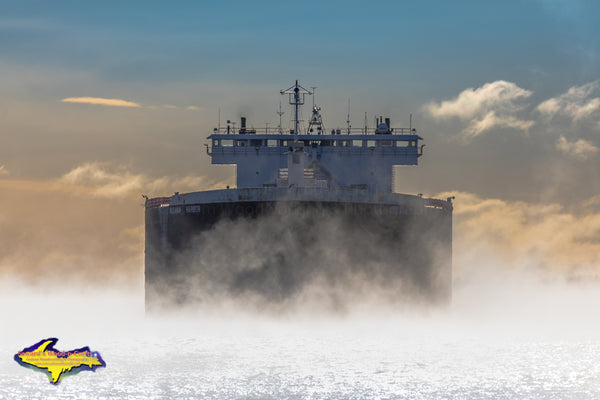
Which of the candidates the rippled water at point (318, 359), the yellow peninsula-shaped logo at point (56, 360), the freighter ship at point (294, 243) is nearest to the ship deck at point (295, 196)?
the freighter ship at point (294, 243)

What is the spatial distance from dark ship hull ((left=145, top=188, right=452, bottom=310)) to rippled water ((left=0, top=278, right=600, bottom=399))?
197 centimetres

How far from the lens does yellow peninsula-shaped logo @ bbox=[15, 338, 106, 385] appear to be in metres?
60.2

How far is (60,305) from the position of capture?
4368 inches

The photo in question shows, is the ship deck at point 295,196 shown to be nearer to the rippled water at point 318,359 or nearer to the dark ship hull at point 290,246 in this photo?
the dark ship hull at point 290,246

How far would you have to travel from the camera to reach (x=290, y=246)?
7088 centimetres

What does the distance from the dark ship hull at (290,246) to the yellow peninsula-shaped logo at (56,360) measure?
10.2m

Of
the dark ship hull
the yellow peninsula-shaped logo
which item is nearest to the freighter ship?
the dark ship hull

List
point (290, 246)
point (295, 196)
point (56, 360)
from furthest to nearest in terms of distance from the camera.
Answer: point (295, 196) < point (290, 246) < point (56, 360)

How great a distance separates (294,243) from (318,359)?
381 inches

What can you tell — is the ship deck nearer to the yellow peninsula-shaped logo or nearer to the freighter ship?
the freighter ship

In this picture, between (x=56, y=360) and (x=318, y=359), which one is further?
(x=318, y=359)

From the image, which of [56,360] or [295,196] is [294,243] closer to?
[295,196]

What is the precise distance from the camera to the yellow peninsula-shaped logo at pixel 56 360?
60.2m

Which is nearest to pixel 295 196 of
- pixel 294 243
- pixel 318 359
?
pixel 294 243
